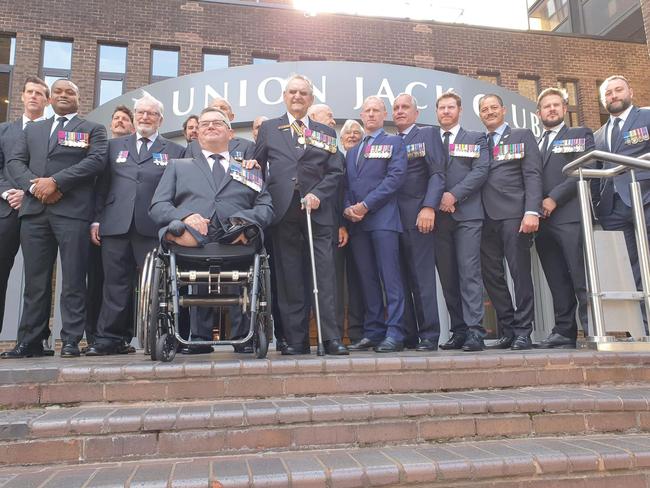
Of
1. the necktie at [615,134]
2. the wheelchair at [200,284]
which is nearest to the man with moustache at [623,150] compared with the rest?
the necktie at [615,134]

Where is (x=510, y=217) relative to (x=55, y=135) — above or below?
below

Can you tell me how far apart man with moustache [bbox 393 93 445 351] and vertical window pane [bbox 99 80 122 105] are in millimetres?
8841

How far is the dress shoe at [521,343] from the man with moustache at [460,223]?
0.28m

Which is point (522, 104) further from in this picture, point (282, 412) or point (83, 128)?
point (282, 412)

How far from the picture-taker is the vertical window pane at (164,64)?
11.6m

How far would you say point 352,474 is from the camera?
1982 millimetres

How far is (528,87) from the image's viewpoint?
13031 millimetres

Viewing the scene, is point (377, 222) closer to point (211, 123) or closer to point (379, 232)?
point (379, 232)

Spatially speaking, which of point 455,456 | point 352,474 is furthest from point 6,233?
point 455,456

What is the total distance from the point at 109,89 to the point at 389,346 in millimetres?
9891

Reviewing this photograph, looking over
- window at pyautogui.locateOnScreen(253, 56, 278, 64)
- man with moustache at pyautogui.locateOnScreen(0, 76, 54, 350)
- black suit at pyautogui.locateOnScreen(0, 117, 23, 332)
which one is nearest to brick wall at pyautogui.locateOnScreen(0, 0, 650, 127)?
window at pyautogui.locateOnScreen(253, 56, 278, 64)

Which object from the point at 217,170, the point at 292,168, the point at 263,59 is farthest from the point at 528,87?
the point at 217,170

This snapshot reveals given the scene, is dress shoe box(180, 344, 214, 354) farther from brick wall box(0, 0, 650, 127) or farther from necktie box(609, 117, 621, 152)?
brick wall box(0, 0, 650, 127)

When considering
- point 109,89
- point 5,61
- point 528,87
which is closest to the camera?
point 5,61
